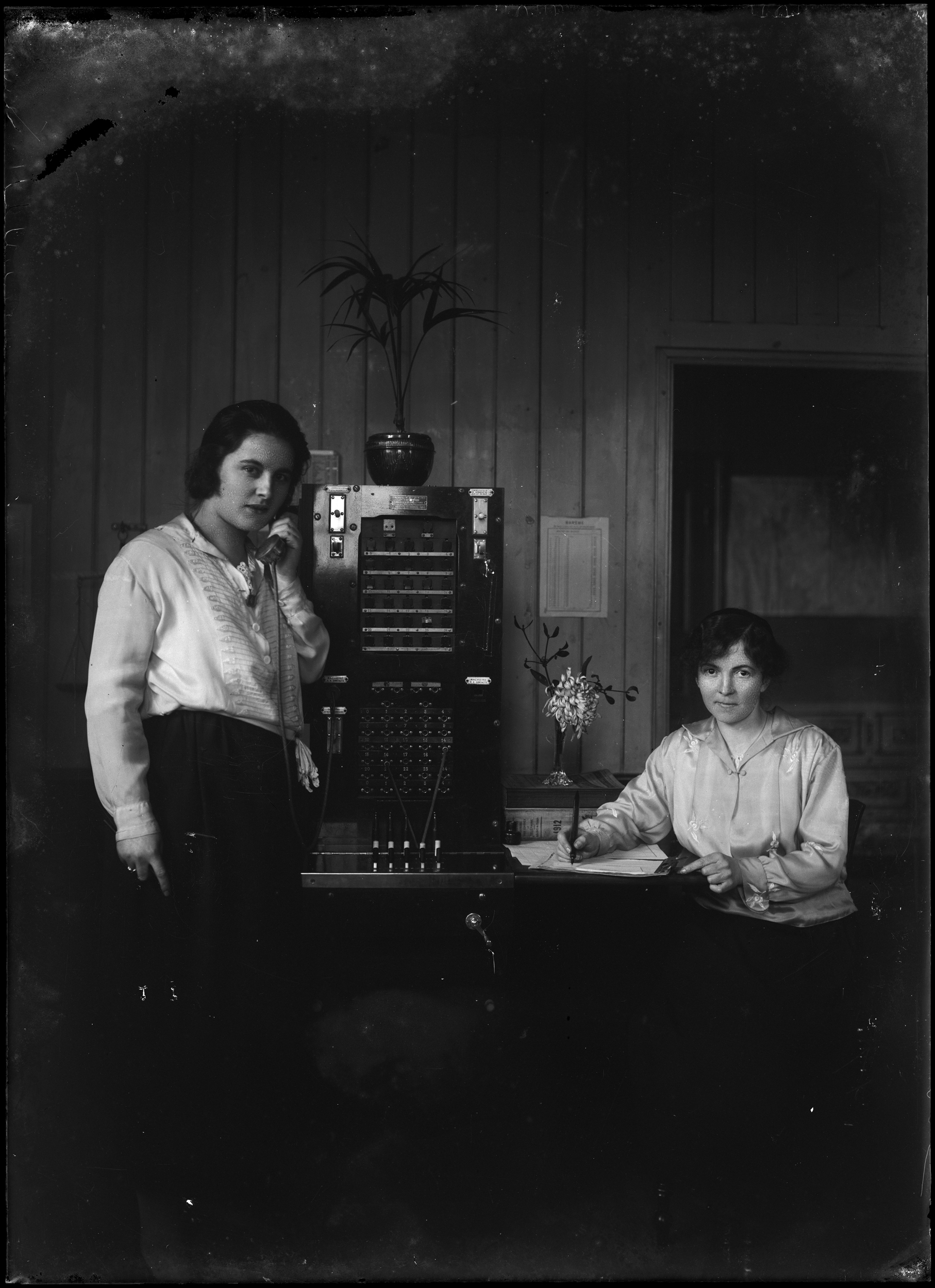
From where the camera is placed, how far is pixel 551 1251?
2098 mm

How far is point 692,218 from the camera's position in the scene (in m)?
2.66

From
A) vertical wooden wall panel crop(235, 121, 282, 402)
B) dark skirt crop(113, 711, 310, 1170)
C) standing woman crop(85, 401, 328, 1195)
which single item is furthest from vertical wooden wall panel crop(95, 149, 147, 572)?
dark skirt crop(113, 711, 310, 1170)

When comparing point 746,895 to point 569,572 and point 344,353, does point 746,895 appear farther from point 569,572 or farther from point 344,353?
point 344,353

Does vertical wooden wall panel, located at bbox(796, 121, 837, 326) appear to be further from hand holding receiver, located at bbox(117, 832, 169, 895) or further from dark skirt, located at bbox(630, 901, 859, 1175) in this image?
hand holding receiver, located at bbox(117, 832, 169, 895)

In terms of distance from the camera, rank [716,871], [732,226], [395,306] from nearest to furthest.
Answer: [716,871], [732,226], [395,306]

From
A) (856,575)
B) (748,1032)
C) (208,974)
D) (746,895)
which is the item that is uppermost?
(856,575)

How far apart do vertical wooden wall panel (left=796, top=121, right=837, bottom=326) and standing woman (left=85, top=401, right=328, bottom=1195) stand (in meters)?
1.73

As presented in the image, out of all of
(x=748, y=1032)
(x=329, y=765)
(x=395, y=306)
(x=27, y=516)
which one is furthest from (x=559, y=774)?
(x=27, y=516)

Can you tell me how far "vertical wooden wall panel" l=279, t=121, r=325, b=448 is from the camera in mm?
2496

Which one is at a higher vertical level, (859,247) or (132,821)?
(859,247)

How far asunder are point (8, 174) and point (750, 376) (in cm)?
227

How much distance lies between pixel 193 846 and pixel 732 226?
2153mm

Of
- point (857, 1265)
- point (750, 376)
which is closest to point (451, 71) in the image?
point (750, 376)

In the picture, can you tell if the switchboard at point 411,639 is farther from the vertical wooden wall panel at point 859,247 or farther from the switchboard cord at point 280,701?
the vertical wooden wall panel at point 859,247
